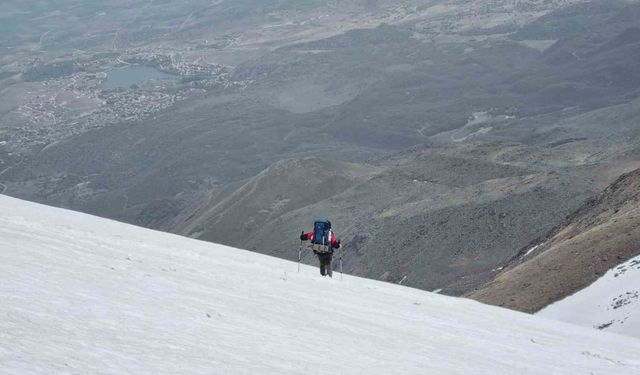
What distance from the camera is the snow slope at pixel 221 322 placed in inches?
432

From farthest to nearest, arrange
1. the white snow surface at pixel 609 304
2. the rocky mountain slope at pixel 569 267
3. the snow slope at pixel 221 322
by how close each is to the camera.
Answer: the rocky mountain slope at pixel 569 267
the white snow surface at pixel 609 304
the snow slope at pixel 221 322

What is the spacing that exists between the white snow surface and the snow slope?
4.47 m

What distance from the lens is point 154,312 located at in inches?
534

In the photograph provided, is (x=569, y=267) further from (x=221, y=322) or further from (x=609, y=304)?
(x=221, y=322)

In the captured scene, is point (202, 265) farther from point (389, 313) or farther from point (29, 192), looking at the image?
point (29, 192)

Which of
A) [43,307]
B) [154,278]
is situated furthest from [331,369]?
[154,278]

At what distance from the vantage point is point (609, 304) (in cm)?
3156

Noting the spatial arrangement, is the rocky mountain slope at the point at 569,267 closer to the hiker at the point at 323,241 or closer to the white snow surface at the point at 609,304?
the white snow surface at the point at 609,304

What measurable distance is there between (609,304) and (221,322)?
802 inches

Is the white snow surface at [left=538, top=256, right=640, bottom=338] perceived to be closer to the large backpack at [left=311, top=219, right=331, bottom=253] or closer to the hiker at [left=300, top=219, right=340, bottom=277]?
the hiker at [left=300, top=219, right=340, bottom=277]

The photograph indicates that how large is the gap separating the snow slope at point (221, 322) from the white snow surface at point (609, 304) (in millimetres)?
4473

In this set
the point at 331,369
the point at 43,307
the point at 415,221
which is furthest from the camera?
the point at 415,221

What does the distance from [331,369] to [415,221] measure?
74838mm

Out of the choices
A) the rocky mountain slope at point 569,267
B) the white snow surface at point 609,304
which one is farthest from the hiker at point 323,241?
the rocky mountain slope at point 569,267
